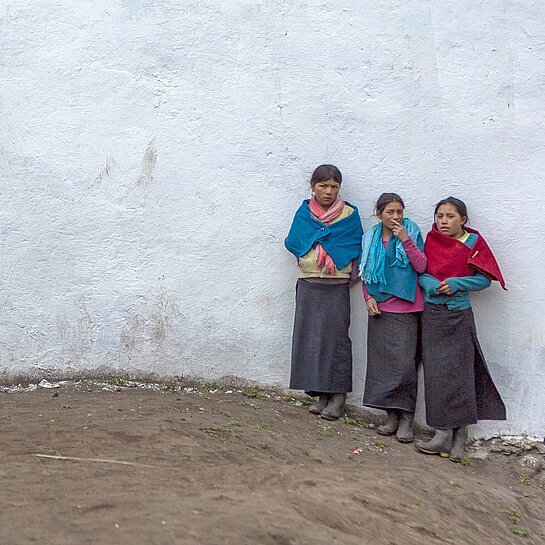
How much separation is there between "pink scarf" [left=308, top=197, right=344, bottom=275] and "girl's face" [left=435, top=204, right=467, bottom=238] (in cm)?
60

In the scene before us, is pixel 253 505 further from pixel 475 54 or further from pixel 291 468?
pixel 475 54

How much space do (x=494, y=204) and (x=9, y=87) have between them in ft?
10.3

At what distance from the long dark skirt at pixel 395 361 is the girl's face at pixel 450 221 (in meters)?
0.53

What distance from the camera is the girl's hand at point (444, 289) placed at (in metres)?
4.78

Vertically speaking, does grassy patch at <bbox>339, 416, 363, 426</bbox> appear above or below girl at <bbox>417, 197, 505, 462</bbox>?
below

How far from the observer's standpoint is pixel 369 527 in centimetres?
351

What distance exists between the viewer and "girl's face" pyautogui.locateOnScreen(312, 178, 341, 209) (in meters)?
5.00

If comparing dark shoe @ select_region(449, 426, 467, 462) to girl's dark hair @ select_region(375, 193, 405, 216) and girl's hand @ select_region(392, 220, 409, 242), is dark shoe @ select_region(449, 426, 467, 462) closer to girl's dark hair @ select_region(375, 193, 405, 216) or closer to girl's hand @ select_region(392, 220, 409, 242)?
girl's hand @ select_region(392, 220, 409, 242)

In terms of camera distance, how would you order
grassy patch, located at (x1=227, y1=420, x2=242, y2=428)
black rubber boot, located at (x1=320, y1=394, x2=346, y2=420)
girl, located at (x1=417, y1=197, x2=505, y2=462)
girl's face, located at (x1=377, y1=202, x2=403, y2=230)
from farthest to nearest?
black rubber boot, located at (x1=320, y1=394, x2=346, y2=420), girl's face, located at (x1=377, y1=202, x2=403, y2=230), girl, located at (x1=417, y1=197, x2=505, y2=462), grassy patch, located at (x1=227, y1=420, x2=242, y2=428)

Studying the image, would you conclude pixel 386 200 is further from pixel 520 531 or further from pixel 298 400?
pixel 520 531

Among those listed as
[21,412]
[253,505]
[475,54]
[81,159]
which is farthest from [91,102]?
[253,505]

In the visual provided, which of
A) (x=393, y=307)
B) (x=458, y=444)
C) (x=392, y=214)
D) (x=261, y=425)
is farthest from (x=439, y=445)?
(x=392, y=214)

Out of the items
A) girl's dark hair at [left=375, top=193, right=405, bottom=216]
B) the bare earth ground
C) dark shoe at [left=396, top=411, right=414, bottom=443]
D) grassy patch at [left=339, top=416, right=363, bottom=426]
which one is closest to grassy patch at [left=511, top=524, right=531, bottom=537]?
the bare earth ground

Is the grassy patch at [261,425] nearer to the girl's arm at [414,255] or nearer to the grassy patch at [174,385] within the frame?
the grassy patch at [174,385]
